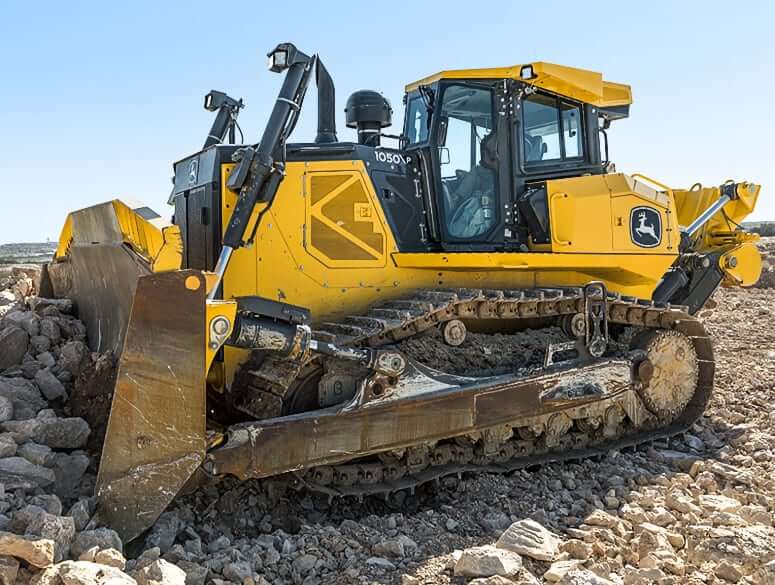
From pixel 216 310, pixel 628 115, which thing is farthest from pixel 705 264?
pixel 216 310

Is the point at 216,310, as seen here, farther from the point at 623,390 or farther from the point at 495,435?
the point at 623,390

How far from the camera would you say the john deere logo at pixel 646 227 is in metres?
6.16

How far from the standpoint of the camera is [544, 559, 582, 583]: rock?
12.3ft

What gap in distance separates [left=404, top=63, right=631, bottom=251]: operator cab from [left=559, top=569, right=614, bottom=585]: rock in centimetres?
266

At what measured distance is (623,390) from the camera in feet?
19.3

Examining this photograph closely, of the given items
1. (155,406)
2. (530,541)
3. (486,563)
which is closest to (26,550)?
(155,406)

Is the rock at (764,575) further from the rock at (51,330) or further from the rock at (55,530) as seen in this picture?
the rock at (51,330)

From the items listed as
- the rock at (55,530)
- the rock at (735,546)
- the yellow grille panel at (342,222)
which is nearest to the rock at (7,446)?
the rock at (55,530)

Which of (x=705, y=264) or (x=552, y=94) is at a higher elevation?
(x=552, y=94)

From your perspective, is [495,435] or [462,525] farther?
[495,435]

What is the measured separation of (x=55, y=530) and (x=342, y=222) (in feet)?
8.91

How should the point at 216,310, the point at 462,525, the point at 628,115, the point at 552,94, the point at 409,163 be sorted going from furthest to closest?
1. the point at 628,115
2. the point at 552,94
3. the point at 409,163
4. the point at 462,525
5. the point at 216,310

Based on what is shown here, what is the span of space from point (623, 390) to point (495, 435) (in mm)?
1233

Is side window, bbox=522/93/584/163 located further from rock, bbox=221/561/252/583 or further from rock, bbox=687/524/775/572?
rock, bbox=221/561/252/583
